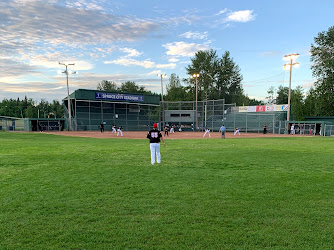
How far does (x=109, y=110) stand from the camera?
50.6m

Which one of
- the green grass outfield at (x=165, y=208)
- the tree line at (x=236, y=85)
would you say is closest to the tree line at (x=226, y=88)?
the tree line at (x=236, y=85)

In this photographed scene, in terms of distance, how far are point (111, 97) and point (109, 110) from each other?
313cm

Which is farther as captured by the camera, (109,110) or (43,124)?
(109,110)

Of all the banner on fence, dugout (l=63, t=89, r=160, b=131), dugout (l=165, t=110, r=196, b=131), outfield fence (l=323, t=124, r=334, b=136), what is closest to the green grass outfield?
outfield fence (l=323, t=124, r=334, b=136)

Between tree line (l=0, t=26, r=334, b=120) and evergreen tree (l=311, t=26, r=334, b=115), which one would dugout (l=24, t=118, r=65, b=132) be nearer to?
tree line (l=0, t=26, r=334, b=120)

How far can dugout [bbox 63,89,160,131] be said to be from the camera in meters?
46.4

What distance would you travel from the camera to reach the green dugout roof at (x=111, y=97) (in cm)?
4616

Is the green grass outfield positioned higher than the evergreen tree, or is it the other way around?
the evergreen tree

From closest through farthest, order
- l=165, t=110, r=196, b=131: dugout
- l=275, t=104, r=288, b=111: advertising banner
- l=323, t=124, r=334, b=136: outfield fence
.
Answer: l=323, t=124, r=334, b=136: outfield fence < l=275, t=104, r=288, b=111: advertising banner < l=165, t=110, r=196, b=131: dugout

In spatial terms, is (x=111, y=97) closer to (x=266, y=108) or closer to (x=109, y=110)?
(x=109, y=110)

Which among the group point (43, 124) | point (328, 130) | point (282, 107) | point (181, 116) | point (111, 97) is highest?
point (111, 97)

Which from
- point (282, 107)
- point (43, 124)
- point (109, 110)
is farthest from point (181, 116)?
point (43, 124)

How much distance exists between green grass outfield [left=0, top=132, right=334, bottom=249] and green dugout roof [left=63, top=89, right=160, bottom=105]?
128 ft

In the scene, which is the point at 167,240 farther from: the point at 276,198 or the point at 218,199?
the point at 276,198
